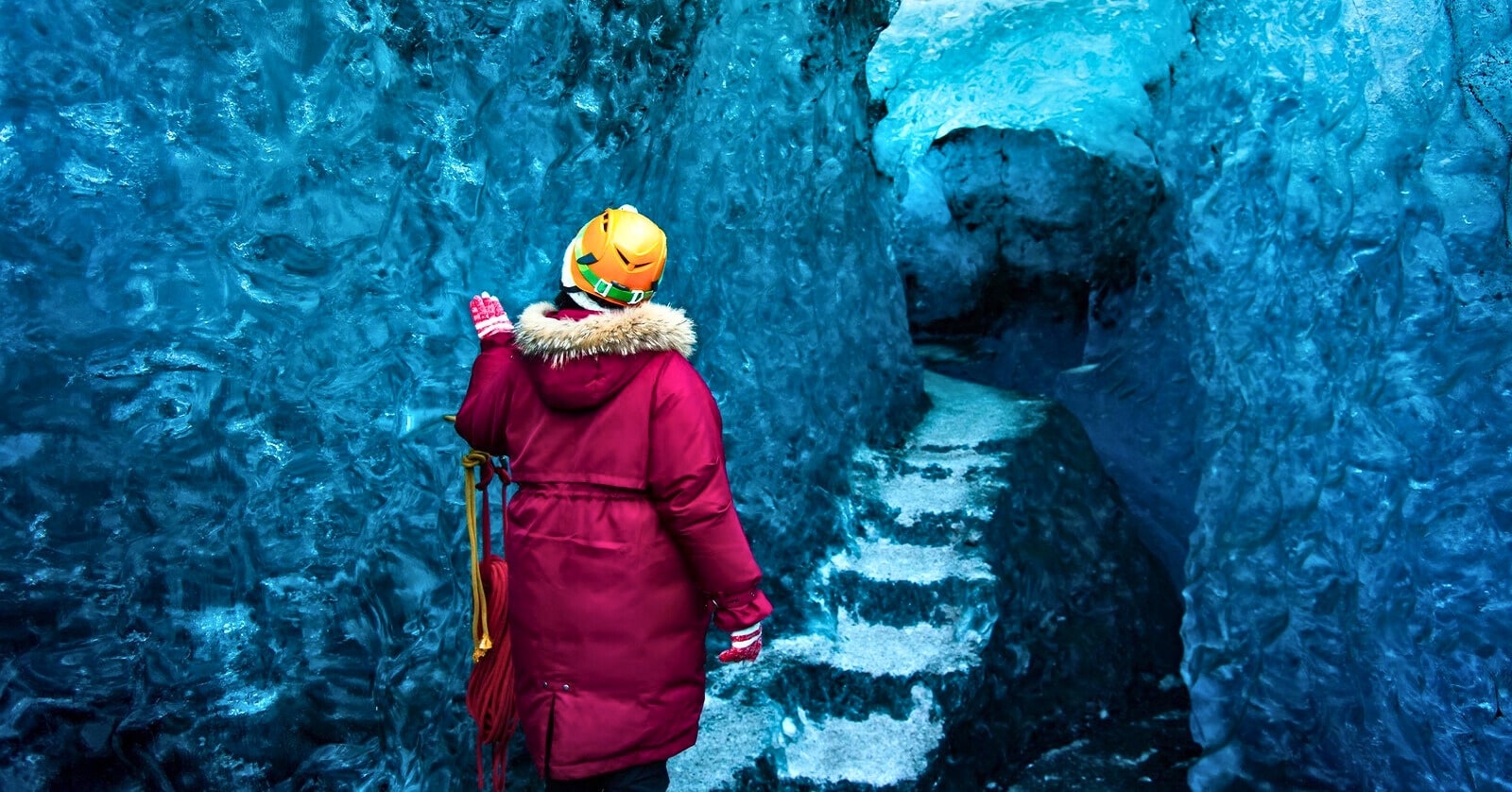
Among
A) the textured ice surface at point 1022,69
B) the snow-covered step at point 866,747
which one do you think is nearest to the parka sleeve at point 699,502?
the snow-covered step at point 866,747

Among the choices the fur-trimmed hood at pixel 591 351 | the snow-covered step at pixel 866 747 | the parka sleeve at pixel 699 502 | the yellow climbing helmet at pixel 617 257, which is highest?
the yellow climbing helmet at pixel 617 257

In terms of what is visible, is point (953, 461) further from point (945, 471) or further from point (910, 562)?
point (910, 562)

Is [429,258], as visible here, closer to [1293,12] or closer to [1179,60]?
[1293,12]

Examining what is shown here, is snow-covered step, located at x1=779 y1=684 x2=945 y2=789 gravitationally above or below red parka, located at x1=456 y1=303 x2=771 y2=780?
below

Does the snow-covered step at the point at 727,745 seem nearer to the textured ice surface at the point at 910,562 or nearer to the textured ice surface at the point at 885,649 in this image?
the textured ice surface at the point at 885,649

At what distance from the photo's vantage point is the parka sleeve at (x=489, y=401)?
7.50 ft

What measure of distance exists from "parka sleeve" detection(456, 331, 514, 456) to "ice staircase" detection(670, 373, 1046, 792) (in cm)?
138

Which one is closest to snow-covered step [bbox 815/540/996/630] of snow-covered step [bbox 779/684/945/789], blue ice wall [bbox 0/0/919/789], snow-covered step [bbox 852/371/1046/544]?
snow-covered step [bbox 852/371/1046/544]

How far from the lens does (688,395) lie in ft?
6.98

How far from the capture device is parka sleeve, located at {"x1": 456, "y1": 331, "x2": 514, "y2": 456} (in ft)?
7.50

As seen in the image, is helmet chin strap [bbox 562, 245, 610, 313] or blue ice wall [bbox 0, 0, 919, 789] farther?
blue ice wall [bbox 0, 0, 919, 789]

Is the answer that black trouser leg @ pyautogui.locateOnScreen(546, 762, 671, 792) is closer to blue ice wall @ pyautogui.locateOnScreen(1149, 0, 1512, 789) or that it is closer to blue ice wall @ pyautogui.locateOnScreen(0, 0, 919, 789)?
blue ice wall @ pyautogui.locateOnScreen(0, 0, 919, 789)

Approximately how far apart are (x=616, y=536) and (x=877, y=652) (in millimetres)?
1944

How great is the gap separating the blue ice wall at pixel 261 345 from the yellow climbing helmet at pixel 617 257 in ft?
2.97
